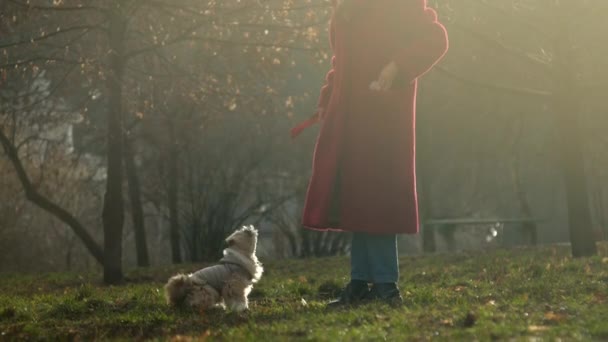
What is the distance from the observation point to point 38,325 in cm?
786

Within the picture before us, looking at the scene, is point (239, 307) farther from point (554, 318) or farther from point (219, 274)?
point (554, 318)

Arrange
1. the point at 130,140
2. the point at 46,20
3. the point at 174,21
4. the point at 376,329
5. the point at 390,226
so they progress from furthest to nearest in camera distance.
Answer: the point at 130,140
the point at 46,20
the point at 174,21
the point at 390,226
the point at 376,329

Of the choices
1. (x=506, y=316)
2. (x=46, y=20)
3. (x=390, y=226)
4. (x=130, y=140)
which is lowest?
(x=506, y=316)

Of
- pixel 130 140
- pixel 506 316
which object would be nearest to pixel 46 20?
pixel 130 140

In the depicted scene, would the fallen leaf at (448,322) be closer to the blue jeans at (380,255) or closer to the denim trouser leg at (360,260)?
the blue jeans at (380,255)

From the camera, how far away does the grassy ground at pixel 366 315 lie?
609 centimetres

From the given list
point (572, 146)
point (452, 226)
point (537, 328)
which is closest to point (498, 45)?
point (572, 146)

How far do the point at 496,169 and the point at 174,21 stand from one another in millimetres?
18472

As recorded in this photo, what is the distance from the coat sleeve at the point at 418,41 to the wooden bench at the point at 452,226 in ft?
53.8

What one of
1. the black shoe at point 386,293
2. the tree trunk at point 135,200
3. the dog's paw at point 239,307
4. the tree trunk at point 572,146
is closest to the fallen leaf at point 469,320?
the black shoe at point 386,293

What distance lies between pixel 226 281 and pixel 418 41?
2199mm

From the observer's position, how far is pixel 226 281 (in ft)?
25.8

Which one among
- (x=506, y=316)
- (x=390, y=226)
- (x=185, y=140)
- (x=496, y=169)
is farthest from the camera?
(x=496, y=169)

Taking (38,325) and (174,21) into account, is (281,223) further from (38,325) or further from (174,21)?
(38,325)
